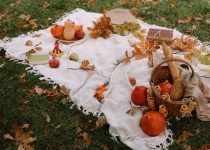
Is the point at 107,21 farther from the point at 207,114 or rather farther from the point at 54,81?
the point at 207,114

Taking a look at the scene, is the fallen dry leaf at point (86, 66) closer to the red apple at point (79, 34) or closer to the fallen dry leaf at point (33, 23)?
the red apple at point (79, 34)

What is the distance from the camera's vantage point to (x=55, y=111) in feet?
14.2

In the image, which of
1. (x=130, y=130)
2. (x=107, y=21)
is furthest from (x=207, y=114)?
(x=107, y=21)

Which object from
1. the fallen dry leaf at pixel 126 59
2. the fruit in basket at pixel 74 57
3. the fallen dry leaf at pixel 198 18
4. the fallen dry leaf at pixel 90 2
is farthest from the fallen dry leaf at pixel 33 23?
the fallen dry leaf at pixel 198 18

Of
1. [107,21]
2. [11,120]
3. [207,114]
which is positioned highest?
[107,21]

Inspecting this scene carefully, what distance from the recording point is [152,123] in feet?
12.5

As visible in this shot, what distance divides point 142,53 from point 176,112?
131 centimetres

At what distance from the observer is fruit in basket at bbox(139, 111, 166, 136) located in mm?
3814

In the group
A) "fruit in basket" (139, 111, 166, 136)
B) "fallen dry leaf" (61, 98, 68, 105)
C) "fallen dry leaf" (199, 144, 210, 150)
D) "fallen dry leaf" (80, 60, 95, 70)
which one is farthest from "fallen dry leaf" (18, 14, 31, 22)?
"fallen dry leaf" (199, 144, 210, 150)

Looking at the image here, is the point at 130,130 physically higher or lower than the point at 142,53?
lower

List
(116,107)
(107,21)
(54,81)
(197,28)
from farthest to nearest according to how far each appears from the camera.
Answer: (197,28) → (107,21) → (54,81) → (116,107)

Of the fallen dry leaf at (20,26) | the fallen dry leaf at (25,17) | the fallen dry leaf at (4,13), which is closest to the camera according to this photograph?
the fallen dry leaf at (20,26)

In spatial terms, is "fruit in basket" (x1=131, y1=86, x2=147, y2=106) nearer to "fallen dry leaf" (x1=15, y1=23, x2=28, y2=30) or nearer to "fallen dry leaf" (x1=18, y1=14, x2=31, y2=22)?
"fallen dry leaf" (x1=15, y1=23, x2=28, y2=30)

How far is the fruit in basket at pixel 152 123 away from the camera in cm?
381
